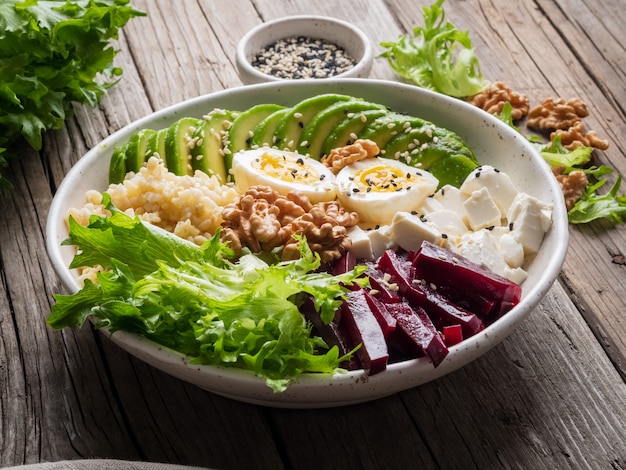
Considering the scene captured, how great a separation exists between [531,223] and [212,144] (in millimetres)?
1438

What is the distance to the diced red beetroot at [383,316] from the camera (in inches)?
97.8

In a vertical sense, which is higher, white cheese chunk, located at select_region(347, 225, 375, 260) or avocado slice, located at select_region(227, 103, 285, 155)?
avocado slice, located at select_region(227, 103, 285, 155)

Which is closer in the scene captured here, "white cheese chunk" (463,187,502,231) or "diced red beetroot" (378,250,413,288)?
"diced red beetroot" (378,250,413,288)

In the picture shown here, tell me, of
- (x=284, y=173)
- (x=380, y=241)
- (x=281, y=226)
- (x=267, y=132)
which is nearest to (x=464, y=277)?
(x=380, y=241)

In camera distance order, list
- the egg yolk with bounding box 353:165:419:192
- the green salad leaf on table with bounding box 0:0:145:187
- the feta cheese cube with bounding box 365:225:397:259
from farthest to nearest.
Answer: the green salad leaf on table with bounding box 0:0:145:187 < the egg yolk with bounding box 353:165:419:192 < the feta cheese cube with bounding box 365:225:397:259

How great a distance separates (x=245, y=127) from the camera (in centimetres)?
349

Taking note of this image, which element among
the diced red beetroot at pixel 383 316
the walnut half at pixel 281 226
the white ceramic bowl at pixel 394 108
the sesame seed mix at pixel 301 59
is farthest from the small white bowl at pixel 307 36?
the diced red beetroot at pixel 383 316

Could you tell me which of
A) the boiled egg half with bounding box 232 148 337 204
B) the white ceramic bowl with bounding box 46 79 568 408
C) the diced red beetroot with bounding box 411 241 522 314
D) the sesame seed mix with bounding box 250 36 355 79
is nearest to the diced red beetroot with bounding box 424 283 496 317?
the diced red beetroot with bounding box 411 241 522 314

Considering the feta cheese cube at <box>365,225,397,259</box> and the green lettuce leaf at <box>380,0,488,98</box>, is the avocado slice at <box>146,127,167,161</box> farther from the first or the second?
the green lettuce leaf at <box>380,0,488,98</box>

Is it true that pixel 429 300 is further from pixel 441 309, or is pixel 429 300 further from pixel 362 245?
pixel 362 245

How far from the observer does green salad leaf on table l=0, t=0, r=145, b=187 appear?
3711 millimetres

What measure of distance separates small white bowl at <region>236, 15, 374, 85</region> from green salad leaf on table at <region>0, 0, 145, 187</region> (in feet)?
2.25

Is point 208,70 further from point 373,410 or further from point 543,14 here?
point 373,410

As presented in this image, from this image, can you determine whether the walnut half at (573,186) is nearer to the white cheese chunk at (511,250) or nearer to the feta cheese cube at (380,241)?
the white cheese chunk at (511,250)
